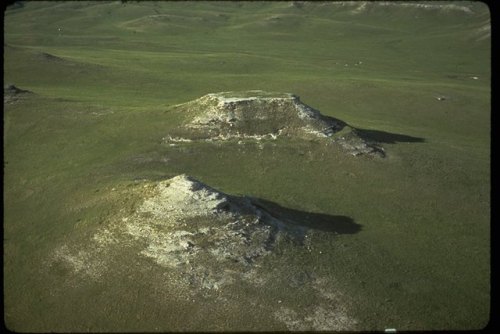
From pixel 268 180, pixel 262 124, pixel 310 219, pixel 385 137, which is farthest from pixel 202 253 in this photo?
pixel 385 137

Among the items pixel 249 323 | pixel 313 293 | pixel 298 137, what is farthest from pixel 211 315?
pixel 298 137

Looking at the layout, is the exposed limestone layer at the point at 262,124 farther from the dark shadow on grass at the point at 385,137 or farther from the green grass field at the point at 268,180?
the green grass field at the point at 268,180

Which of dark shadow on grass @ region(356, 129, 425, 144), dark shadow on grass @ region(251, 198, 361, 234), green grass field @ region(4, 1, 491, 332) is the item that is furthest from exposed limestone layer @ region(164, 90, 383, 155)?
dark shadow on grass @ region(251, 198, 361, 234)

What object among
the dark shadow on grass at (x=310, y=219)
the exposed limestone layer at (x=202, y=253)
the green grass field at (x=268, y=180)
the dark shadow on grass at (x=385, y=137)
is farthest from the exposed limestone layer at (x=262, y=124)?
the exposed limestone layer at (x=202, y=253)

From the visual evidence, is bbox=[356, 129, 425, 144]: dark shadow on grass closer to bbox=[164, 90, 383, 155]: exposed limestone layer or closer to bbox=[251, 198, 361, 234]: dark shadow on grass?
bbox=[164, 90, 383, 155]: exposed limestone layer

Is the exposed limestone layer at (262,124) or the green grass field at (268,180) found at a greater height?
the exposed limestone layer at (262,124)

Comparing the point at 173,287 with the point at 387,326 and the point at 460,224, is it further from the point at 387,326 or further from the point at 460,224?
the point at 460,224
